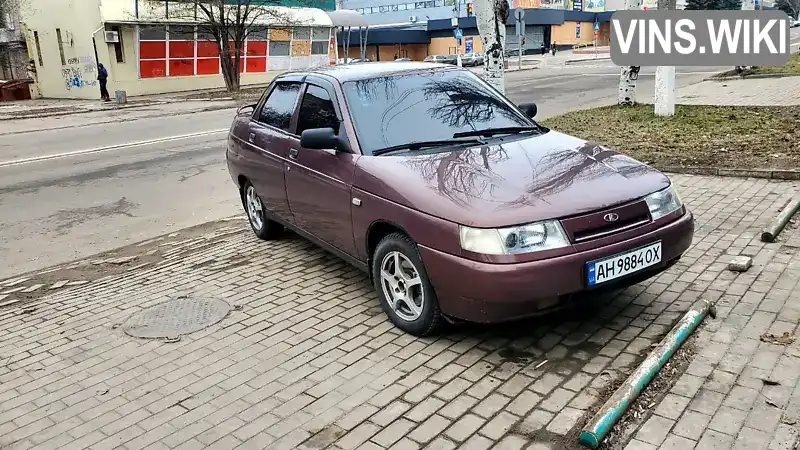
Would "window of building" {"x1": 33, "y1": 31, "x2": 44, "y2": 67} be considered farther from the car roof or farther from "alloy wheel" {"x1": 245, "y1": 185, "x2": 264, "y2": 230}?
the car roof

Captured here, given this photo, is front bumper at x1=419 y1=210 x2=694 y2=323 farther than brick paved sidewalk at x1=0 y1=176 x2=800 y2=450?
Yes

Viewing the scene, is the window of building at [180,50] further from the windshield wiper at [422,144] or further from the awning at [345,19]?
the windshield wiper at [422,144]

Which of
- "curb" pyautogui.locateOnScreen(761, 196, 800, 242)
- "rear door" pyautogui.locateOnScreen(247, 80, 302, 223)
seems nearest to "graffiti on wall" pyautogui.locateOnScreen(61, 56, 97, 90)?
"rear door" pyautogui.locateOnScreen(247, 80, 302, 223)

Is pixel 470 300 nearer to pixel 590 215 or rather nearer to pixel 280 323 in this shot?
pixel 590 215

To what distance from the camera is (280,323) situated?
4574mm

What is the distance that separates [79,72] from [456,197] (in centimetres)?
3405

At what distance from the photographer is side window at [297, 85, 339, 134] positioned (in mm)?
5005

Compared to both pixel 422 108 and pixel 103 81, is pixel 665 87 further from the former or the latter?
pixel 103 81

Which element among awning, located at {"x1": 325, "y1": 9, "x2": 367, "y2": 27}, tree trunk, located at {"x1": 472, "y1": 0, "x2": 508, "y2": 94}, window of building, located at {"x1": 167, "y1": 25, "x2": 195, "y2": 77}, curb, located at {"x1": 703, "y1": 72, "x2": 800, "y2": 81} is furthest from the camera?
awning, located at {"x1": 325, "y1": 9, "x2": 367, "y2": 27}

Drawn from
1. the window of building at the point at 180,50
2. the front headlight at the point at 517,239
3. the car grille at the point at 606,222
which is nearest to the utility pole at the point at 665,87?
the car grille at the point at 606,222

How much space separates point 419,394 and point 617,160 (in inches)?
82.3

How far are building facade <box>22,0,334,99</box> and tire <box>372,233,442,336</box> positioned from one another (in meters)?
30.4

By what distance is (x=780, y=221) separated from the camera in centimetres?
556

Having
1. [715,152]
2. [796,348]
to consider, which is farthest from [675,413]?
[715,152]
